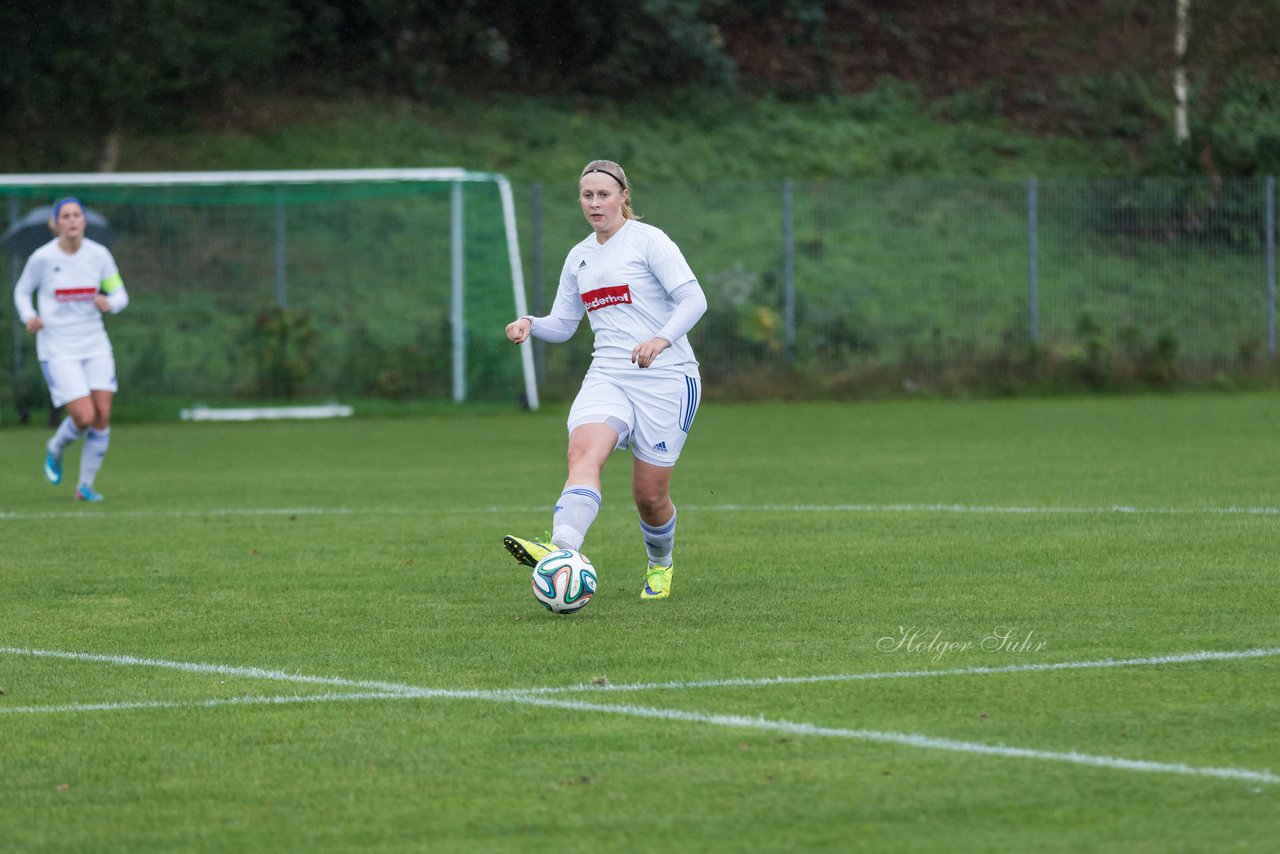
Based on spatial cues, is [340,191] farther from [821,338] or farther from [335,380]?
[821,338]

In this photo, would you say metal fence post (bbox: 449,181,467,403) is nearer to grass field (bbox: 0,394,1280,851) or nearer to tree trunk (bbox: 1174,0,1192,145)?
grass field (bbox: 0,394,1280,851)

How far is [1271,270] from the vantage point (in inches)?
968

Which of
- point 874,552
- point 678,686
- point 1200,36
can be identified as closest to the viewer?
point 678,686

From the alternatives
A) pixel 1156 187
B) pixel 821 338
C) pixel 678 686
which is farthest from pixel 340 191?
pixel 678 686

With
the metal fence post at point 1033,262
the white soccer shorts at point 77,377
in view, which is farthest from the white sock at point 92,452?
the metal fence post at point 1033,262

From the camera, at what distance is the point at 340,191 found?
24891mm

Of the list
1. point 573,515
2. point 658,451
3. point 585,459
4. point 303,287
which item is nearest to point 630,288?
point 658,451

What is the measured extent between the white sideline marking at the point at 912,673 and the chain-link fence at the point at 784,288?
17.2 meters

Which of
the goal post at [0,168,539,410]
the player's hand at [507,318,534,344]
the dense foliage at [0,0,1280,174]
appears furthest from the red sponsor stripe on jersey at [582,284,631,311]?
the dense foliage at [0,0,1280,174]

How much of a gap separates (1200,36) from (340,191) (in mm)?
15864

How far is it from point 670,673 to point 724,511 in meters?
5.58

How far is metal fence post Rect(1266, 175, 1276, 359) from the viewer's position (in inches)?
962

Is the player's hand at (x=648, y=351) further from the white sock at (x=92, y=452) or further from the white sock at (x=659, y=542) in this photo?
the white sock at (x=92, y=452)
